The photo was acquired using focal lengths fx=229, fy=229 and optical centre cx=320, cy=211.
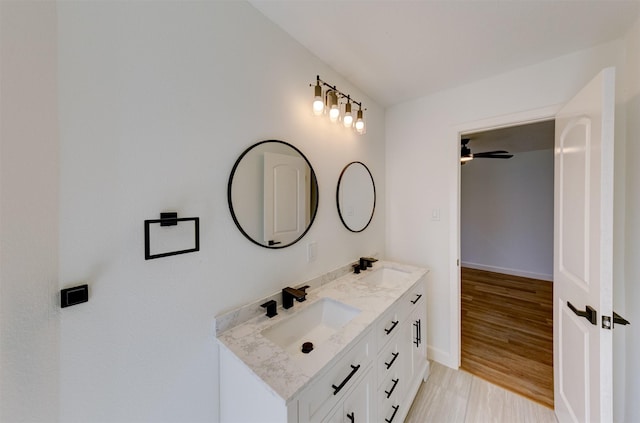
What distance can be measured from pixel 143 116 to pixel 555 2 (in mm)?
1971

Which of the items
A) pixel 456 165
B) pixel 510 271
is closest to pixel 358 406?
pixel 456 165

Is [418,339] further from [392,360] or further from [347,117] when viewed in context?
[347,117]

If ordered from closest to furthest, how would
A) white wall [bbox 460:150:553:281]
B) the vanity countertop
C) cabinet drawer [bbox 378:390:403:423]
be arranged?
the vanity countertop
cabinet drawer [bbox 378:390:403:423]
white wall [bbox 460:150:553:281]

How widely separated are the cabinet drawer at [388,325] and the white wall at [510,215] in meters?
4.38

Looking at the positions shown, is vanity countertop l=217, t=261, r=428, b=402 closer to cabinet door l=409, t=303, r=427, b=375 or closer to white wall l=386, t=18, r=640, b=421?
cabinet door l=409, t=303, r=427, b=375

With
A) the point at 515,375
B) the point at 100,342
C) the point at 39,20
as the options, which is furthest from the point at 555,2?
the point at 515,375

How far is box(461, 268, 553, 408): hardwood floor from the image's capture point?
187cm

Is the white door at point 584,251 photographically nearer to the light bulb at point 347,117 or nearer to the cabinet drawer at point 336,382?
Result: the cabinet drawer at point 336,382

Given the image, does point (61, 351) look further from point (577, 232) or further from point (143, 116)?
point (577, 232)

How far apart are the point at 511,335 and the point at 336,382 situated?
8.42ft

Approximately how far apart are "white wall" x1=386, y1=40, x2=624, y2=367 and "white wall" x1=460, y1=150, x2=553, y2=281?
339 cm

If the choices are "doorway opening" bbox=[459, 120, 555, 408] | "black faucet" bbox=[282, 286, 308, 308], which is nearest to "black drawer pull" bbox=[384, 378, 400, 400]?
"black faucet" bbox=[282, 286, 308, 308]

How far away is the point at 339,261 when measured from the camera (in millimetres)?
1792

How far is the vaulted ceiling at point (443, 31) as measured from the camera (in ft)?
3.82
